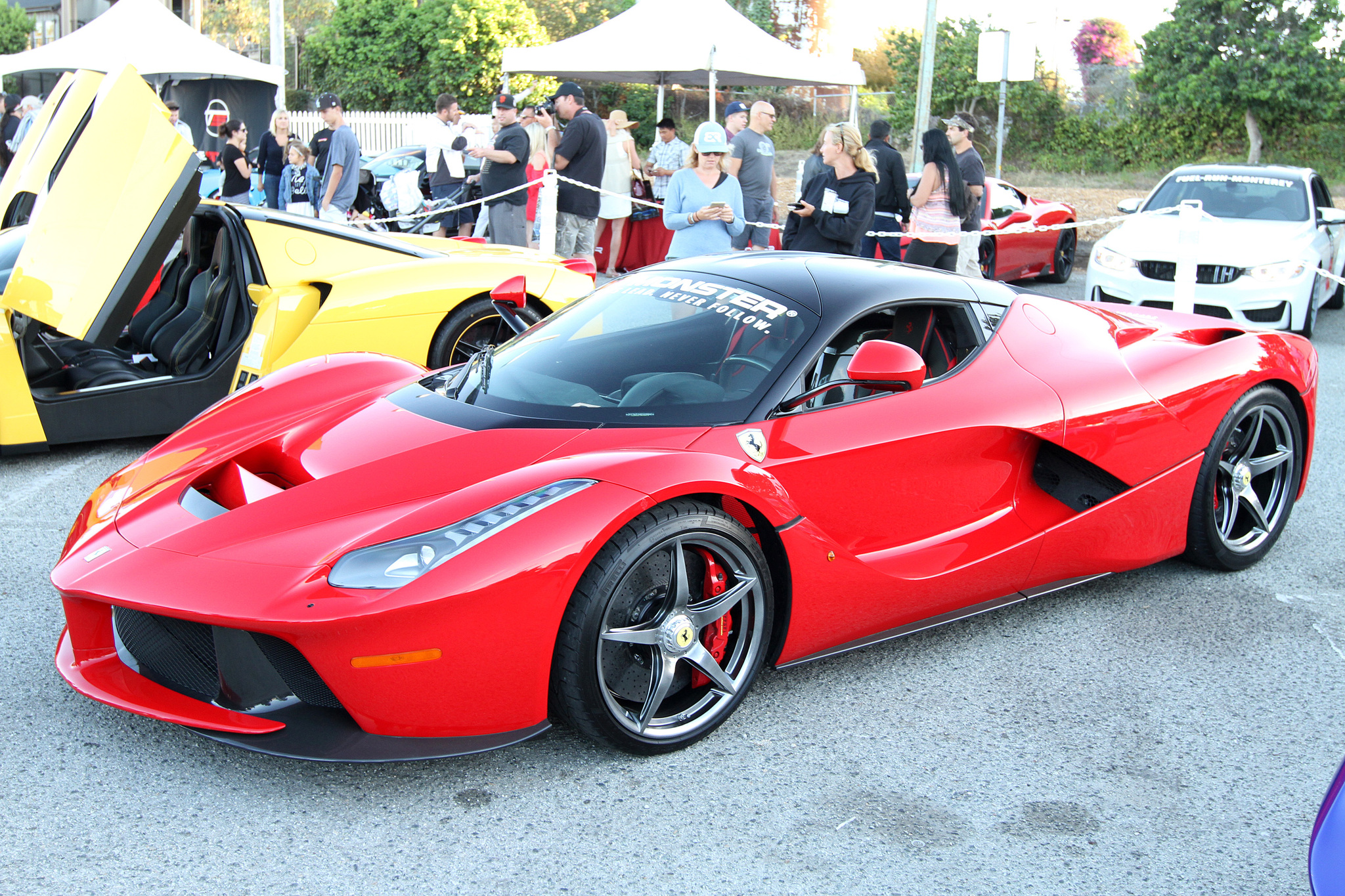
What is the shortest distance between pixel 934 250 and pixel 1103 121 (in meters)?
22.1

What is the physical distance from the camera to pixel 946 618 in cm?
338

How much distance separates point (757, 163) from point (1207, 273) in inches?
140

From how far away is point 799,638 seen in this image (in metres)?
3.02

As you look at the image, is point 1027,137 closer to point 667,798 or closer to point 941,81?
point 941,81

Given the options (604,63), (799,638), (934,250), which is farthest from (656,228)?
(799,638)

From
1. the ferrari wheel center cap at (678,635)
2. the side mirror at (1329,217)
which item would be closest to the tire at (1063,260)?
the side mirror at (1329,217)

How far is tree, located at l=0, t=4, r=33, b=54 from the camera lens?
125 feet

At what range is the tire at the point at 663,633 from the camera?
2582 millimetres

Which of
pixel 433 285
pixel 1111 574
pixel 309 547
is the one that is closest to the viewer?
pixel 309 547

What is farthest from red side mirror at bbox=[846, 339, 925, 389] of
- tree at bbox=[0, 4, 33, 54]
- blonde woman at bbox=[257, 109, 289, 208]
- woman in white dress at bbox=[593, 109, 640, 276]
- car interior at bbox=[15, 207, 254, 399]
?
tree at bbox=[0, 4, 33, 54]

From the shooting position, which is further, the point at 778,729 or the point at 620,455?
the point at 778,729

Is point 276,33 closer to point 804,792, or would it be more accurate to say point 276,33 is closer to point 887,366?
point 887,366

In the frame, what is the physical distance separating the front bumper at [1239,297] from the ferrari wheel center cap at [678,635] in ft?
22.9

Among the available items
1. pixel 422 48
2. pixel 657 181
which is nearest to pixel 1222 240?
pixel 657 181
